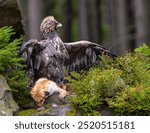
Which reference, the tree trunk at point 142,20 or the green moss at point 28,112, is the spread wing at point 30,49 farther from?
the tree trunk at point 142,20

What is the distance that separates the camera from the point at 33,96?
21.2 ft

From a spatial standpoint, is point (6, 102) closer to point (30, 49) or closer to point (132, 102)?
point (30, 49)

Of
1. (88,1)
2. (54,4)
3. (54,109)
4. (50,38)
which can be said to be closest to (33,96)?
(54,109)

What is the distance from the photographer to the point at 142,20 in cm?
1769

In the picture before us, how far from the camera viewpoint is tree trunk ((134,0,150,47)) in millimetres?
17484

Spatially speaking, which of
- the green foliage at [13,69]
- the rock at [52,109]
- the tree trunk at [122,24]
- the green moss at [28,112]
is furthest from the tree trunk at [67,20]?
the green moss at [28,112]

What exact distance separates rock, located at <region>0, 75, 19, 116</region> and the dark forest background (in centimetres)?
619

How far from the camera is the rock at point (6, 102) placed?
19.4 feet

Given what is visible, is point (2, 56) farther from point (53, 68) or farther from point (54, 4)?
point (54, 4)

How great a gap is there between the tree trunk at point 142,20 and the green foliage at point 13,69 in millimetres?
11151

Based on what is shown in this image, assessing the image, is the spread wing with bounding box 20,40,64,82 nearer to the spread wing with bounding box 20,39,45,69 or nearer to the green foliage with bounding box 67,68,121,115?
the spread wing with bounding box 20,39,45,69

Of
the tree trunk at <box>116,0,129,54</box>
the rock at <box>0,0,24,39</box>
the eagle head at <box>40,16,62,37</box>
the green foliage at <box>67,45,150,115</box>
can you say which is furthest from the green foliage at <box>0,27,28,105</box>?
the tree trunk at <box>116,0,129,54</box>

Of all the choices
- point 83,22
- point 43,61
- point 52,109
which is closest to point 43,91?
point 52,109

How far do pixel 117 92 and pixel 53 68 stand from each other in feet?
3.52
